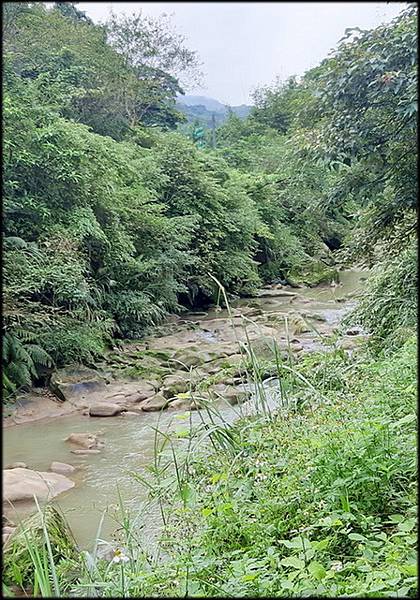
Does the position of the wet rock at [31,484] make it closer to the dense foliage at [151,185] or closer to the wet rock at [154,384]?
the dense foliage at [151,185]

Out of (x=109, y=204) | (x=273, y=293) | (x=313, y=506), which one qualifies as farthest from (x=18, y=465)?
(x=273, y=293)

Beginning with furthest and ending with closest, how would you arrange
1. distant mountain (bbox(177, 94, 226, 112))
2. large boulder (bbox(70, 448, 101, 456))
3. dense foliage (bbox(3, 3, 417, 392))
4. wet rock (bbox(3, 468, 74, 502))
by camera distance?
large boulder (bbox(70, 448, 101, 456)) → wet rock (bbox(3, 468, 74, 502)) → dense foliage (bbox(3, 3, 417, 392)) → distant mountain (bbox(177, 94, 226, 112))

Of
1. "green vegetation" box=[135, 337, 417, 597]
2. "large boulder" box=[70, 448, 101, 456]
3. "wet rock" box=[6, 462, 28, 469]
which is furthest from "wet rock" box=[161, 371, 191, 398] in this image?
"green vegetation" box=[135, 337, 417, 597]

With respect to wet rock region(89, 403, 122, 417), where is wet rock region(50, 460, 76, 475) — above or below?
below

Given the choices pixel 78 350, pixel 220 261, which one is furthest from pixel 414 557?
pixel 220 261

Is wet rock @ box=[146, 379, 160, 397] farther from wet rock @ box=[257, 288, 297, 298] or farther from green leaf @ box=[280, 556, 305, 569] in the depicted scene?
wet rock @ box=[257, 288, 297, 298]

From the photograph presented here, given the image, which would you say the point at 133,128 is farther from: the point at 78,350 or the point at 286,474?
the point at 286,474

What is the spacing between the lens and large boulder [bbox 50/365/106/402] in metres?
5.61

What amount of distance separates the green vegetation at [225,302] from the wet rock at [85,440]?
56 centimetres

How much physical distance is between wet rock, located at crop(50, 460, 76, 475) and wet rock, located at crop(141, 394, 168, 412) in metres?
1.30

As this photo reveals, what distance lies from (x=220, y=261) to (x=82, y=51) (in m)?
4.33

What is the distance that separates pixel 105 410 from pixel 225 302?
1816 mm

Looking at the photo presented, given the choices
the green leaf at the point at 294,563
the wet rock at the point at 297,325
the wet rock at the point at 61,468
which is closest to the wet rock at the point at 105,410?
the wet rock at the point at 61,468

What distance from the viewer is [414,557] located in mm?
1541
